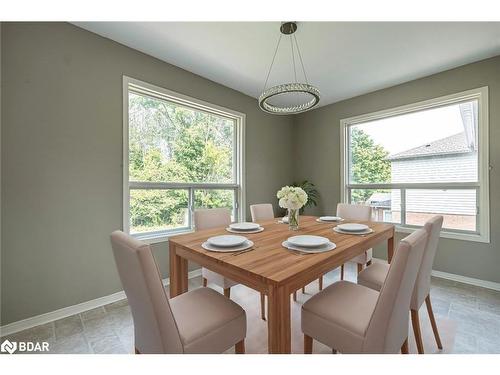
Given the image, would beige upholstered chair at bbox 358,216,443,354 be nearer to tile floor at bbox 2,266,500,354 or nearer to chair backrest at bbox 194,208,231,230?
tile floor at bbox 2,266,500,354

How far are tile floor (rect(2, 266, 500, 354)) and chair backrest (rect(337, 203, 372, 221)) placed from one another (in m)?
0.97

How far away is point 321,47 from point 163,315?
2.60 m

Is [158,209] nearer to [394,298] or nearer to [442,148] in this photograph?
[394,298]

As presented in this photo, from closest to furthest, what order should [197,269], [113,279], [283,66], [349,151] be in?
[113,279] < [283,66] < [197,269] < [349,151]

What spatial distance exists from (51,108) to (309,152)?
3.51 meters

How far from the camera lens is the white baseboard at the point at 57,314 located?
170 centimetres

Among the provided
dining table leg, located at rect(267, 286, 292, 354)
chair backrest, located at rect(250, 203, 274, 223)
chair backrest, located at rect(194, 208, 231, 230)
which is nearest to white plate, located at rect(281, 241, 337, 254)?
dining table leg, located at rect(267, 286, 292, 354)

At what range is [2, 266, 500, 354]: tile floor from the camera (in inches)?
61.1

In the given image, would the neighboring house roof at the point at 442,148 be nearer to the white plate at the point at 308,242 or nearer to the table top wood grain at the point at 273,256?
the table top wood grain at the point at 273,256

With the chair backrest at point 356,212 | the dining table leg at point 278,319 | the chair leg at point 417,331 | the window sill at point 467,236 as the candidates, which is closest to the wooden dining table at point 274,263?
the dining table leg at point 278,319

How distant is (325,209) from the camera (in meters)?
3.83

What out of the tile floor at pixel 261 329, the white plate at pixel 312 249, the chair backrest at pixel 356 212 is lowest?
the tile floor at pixel 261 329
